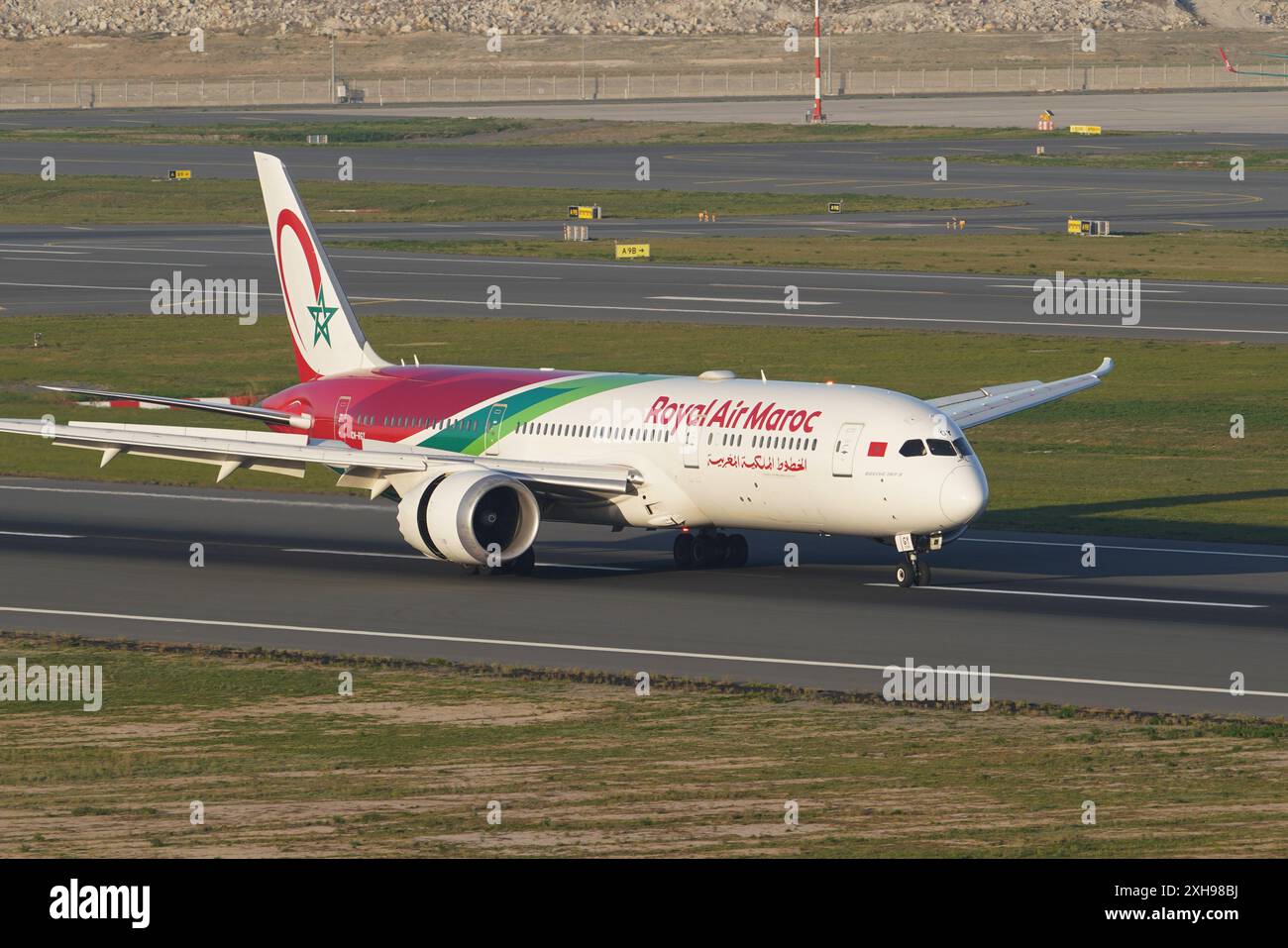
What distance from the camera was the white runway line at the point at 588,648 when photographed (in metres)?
38.5

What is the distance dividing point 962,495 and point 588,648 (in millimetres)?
8728

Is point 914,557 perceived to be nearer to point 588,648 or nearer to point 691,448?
point 691,448

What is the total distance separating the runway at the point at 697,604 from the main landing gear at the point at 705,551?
74cm

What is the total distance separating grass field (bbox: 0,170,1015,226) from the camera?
141125 millimetres

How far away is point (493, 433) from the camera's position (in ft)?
169

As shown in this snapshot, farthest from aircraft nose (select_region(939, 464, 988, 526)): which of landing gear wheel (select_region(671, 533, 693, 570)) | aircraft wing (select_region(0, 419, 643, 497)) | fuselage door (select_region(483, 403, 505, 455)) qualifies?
fuselage door (select_region(483, 403, 505, 455))

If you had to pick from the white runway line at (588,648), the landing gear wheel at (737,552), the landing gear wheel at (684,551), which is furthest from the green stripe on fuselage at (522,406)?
the white runway line at (588,648)

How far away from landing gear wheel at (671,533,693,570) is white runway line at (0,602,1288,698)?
8975 mm

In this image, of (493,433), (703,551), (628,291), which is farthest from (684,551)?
(628,291)

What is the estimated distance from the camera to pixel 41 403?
7550 centimetres

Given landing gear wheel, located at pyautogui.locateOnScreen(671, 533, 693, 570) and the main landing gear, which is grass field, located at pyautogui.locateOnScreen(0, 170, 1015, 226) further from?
landing gear wheel, located at pyautogui.locateOnScreen(671, 533, 693, 570)

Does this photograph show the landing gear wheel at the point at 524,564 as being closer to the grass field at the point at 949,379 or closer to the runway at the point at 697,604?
the runway at the point at 697,604

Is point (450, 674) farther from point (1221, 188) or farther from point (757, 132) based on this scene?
point (757, 132)
